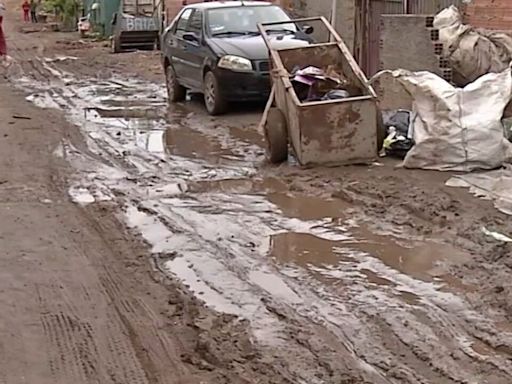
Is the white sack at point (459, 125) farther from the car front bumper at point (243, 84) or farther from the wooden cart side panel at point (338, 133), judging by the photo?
the car front bumper at point (243, 84)

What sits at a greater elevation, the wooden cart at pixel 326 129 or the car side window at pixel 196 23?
the car side window at pixel 196 23

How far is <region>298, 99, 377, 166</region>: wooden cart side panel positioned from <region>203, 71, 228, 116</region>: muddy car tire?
16.0ft

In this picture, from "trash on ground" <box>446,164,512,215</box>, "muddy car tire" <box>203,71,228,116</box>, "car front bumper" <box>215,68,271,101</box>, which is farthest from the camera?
"muddy car tire" <box>203,71,228,116</box>

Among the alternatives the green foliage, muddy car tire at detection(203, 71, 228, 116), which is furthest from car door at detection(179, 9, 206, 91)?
the green foliage

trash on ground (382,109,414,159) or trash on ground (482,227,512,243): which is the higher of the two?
trash on ground (382,109,414,159)

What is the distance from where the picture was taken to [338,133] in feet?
37.5

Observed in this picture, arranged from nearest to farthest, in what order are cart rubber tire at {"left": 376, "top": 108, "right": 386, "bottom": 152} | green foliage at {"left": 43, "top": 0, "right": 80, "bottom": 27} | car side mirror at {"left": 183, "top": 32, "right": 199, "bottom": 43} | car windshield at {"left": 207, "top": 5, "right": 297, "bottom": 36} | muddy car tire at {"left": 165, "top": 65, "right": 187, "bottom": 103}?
cart rubber tire at {"left": 376, "top": 108, "right": 386, "bottom": 152}, car windshield at {"left": 207, "top": 5, "right": 297, "bottom": 36}, car side mirror at {"left": 183, "top": 32, "right": 199, "bottom": 43}, muddy car tire at {"left": 165, "top": 65, "right": 187, "bottom": 103}, green foliage at {"left": 43, "top": 0, "right": 80, "bottom": 27}

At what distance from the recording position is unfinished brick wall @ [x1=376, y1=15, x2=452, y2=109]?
14.9 meters

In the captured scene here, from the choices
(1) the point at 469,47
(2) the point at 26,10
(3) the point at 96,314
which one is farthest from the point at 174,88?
(2) the point at 26,10

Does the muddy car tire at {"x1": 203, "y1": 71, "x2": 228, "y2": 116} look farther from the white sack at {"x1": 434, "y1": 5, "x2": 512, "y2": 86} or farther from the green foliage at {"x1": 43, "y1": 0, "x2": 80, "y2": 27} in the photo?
the green foliage at {"x1": 43, "y1": 0, "x2": 80, "y2": 27}

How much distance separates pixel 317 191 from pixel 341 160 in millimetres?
1148

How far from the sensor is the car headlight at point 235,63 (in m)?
15.8

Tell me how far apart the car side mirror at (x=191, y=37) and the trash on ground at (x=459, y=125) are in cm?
622

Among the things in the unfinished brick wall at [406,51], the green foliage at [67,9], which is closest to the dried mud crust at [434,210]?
the unfinished brick wall at [406,51]
